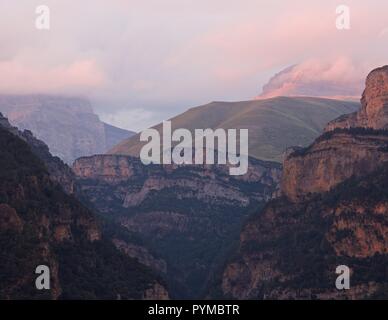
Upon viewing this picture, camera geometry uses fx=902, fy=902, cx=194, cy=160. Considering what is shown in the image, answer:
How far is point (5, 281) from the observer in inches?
7771
